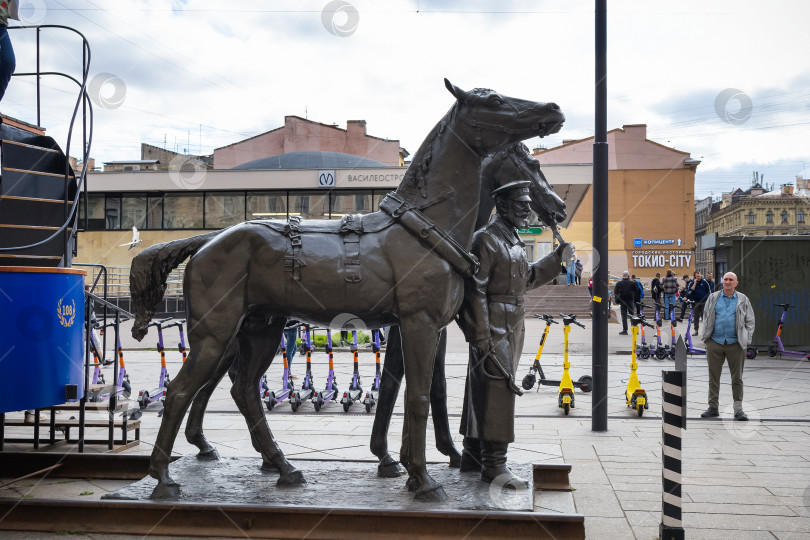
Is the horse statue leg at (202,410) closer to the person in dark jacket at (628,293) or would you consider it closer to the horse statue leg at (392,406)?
the horse statue leg at (392,406)

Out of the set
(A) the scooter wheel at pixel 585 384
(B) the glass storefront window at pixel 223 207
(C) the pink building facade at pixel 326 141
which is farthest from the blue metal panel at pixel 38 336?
(C) the pink building facade at pixel 326 141

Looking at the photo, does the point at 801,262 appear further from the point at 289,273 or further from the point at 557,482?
the point at 289,273

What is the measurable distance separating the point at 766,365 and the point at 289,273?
11829 mm

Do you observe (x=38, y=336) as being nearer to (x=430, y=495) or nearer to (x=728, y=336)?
(x=430, y=495)

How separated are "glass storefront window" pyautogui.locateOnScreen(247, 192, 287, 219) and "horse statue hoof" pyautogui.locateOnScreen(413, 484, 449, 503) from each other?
30090mm

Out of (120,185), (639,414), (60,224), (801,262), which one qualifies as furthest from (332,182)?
(60,224)

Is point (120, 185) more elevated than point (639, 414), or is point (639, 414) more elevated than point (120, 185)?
point (120, 185)

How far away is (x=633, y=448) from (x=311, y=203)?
27941mm

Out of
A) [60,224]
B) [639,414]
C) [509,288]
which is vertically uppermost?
[60,224]

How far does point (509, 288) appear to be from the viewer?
13.7 feet

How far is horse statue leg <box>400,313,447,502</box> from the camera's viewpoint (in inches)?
152

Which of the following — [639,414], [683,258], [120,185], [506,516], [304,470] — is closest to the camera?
[506,516]

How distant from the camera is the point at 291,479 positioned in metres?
4.19

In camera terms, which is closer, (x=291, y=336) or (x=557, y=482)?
(x=557, y=482)
